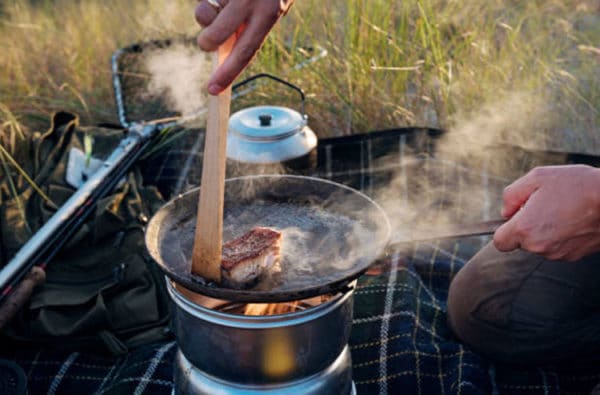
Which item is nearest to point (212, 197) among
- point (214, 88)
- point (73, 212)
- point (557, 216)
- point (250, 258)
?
point (250, 258)

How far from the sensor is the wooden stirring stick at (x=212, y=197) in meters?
1.67

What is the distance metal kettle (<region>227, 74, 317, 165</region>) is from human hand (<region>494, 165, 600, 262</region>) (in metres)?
1.53

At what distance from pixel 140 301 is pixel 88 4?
4060 millimetres

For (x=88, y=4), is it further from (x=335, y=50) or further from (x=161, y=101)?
(x=335, y=50)

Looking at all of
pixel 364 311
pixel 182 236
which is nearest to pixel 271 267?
pixel 182 236

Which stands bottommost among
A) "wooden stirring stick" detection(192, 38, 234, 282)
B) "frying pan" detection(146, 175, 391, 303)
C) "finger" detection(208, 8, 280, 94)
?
"frying pan" detection(146, 175, 391, 303)

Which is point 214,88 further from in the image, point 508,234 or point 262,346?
point 508,234

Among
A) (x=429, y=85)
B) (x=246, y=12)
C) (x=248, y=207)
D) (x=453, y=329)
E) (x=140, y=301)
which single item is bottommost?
(x=453, y=329)

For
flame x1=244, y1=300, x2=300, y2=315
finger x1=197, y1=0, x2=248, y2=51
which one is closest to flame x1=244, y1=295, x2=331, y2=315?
flame x1=244, y1=300, x2=300, y2=315

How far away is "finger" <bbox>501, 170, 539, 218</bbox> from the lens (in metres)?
1.89

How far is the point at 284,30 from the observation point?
4824 millimetres

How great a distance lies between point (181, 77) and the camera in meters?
4.48

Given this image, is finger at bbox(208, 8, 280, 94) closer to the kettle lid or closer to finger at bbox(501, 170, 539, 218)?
finger at bbox(501, 170, 539, 218)

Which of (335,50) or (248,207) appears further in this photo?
(335,50)
